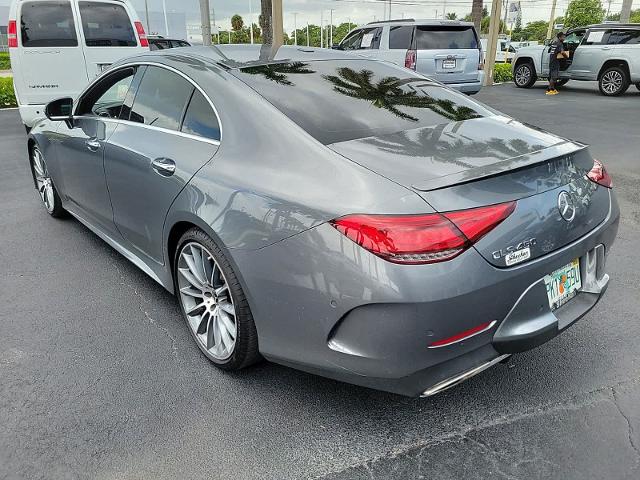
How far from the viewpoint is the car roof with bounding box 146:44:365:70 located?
3006mm

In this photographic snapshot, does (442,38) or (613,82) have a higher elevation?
(442,38)

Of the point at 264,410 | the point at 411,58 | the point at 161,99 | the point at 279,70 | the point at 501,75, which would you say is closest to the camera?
the point at 264,410

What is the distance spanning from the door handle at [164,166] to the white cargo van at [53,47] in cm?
605

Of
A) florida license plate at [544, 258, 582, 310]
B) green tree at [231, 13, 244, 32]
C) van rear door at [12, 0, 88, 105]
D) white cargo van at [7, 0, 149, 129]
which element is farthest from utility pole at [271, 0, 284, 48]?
green tree at [231, 13, 244, 32]

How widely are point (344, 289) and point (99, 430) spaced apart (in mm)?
1290

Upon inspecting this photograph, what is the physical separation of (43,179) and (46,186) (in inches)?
4.6

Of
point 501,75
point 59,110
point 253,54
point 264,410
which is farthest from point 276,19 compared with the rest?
point 264,410

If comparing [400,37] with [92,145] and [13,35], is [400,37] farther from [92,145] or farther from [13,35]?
[92,145]

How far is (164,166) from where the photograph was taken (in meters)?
2.82

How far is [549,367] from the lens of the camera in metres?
2.76

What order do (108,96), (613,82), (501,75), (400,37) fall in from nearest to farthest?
(108,96)
(400,37)
(613,82)
(501,75)

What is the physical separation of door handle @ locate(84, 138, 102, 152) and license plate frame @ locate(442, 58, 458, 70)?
925cm

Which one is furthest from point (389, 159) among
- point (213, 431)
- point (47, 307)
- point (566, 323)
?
point (47, 307)

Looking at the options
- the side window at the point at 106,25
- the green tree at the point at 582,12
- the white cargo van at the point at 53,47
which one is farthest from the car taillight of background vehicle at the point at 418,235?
the green tree at the point at 582,12
